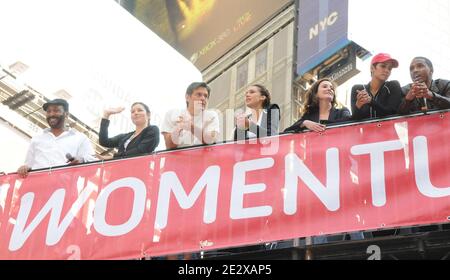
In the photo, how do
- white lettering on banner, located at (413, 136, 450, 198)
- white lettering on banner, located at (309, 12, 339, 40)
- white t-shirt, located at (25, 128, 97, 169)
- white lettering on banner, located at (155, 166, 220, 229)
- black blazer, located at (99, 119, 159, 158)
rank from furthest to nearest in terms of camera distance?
white lettering on banner, located at (309, 12, 339, 40) < white t-shirt, located at (25, 128, 97, 169) < black blazer, located at (99, 119, 159, 158) < white lettering on banner, located at (155, 166, 220, 229) < white lettering on banner, located at (413, 136, 450, 198)

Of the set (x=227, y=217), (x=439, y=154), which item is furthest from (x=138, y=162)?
(x=439, y=154)

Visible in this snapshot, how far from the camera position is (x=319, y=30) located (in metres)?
52.8

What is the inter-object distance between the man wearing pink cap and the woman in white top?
2.59ft

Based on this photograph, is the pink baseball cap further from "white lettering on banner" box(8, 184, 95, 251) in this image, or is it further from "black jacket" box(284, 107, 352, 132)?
"white lettering on banner" box(8, 184, 95, 251)

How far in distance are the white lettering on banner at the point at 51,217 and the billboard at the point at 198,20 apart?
4170 centimetres

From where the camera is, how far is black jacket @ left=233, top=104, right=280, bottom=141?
8.08m

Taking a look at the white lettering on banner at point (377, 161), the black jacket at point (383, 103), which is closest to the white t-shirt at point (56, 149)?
the black jacket at point (383, 103)

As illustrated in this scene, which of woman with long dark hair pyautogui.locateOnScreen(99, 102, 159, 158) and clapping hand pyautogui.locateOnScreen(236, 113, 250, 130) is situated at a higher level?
woman with long dark hair pyautogui.locateOnScreen(99, 102, 159, 158)

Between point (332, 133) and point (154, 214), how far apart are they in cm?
192

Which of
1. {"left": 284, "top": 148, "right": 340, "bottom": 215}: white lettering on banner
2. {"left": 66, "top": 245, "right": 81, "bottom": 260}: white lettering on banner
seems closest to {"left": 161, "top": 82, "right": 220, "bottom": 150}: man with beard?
{"left": 284, "top": 148, "right": 340, "bottom": 215}: white lettering on banner

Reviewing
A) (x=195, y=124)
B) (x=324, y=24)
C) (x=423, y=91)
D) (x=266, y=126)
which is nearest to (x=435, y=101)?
(x=423, y=91)

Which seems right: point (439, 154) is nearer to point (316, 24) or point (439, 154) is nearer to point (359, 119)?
point (359, 119)

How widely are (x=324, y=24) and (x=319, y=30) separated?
0.91m

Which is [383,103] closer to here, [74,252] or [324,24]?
[74,252]
